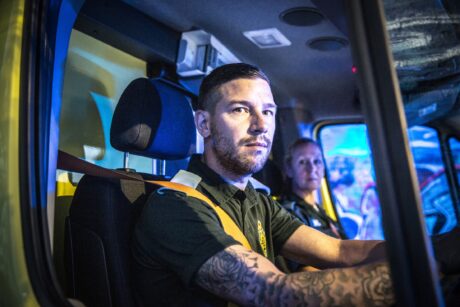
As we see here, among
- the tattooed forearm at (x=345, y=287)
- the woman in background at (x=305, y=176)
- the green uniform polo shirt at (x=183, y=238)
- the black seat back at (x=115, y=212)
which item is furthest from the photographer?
the woman in background at (x=305, y=176)

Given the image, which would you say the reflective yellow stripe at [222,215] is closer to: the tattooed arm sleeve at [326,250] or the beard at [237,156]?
the beard at [237,156]

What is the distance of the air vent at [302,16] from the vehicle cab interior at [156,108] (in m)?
0.01

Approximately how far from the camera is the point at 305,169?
3.36 m

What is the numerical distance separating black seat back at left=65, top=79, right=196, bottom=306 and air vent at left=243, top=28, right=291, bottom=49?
932mm

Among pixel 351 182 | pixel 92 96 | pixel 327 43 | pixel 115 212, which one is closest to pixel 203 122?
pixel 115 212

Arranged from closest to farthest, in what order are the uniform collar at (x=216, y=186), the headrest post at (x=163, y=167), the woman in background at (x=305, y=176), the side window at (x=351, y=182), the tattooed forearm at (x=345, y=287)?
the tattooed forearm at (x=345, y=287), the uniform collar at (x=216, y=186), the headrest post at (x=163, y=167), the woman in background at (x=305, y=176), the side window at (x=351, y=182)

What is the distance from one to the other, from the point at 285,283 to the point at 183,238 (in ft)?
1.04

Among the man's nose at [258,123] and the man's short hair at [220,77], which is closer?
the man's nose at [258,123]

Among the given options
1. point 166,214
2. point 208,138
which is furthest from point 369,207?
point 166,214

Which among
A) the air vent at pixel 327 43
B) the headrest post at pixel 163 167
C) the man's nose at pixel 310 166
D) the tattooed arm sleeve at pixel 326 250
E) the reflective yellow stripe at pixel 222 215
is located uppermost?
the air vent at pixel 327 43

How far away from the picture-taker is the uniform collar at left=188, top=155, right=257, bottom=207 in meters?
1.53

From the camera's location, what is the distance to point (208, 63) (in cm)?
242

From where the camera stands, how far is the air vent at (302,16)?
7.11 feet

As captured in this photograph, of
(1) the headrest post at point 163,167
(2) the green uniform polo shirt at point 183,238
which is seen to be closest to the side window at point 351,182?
(1) the headrest post at point 163,167
